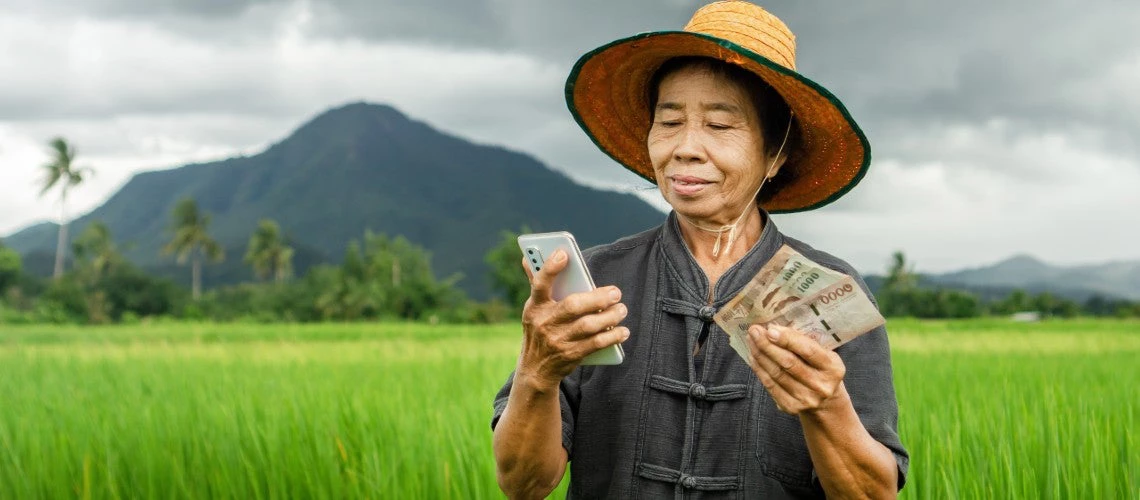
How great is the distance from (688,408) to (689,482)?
0.14 metres

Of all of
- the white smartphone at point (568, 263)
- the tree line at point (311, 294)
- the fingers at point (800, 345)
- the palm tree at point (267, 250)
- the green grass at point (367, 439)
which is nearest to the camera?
the fingers at point (800, 345)

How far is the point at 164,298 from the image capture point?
53531mm

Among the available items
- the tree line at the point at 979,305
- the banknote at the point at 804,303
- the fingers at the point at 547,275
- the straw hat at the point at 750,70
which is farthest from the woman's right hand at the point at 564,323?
the tree line at the point at 979,305

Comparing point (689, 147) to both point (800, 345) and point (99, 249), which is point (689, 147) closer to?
point (800, 345)

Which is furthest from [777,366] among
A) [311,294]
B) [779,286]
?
[311,294]

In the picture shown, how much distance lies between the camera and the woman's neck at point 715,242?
6.26 ft

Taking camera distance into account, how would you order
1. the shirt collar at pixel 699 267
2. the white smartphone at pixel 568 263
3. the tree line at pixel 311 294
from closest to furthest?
the white smartphone at pixel 568 263, the shirt collar at pixel 699 267, the tree line at pixel 311 294

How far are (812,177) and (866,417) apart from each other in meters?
0.61

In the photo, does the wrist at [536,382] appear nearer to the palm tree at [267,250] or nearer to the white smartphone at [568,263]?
the white smartphone at [568,263]

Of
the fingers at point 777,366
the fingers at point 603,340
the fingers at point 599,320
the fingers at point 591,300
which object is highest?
the fingers at point 591,300

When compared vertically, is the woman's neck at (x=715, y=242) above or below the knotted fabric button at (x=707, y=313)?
above

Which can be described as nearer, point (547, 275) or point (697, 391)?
point (547, 275)

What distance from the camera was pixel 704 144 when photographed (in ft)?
5.85

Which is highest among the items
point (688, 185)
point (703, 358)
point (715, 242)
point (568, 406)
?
point (688, 185)
